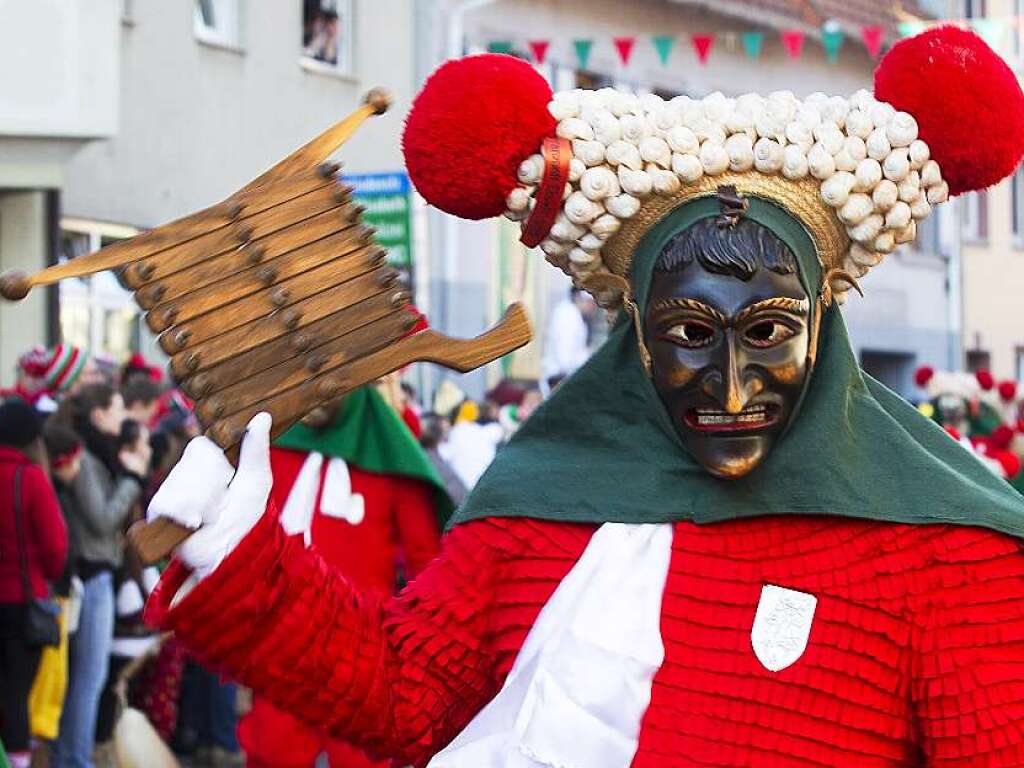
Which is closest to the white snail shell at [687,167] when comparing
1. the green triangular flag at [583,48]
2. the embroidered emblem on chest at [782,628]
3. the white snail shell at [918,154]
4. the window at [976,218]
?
the white snail shell at [918,154]

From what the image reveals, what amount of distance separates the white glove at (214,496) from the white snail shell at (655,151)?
78 centimetres

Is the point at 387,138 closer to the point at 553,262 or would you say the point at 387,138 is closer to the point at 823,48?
the point at 823,48

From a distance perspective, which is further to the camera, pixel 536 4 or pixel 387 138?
pixel 536 4

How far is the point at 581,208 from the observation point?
3539mm

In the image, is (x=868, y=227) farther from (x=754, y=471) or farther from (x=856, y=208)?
(x=754, y=471)

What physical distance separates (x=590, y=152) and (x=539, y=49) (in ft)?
51.4

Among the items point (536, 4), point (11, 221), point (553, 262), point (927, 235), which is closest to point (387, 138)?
point (536, 4)

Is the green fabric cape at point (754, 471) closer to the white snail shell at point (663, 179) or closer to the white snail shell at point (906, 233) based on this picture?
→ the white snail shell at point (663, 179)

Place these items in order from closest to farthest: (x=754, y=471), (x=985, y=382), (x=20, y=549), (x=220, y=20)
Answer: (x=754, y=471), (x=20, y=549), (x=985, y=382), (x=220, y=20)

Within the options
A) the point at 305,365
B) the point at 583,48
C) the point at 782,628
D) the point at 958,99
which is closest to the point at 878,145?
the point at 958,99

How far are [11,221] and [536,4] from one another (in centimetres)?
801

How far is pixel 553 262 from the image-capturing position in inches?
146

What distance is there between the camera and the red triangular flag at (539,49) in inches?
737

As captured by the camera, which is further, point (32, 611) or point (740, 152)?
point (32, 611)
